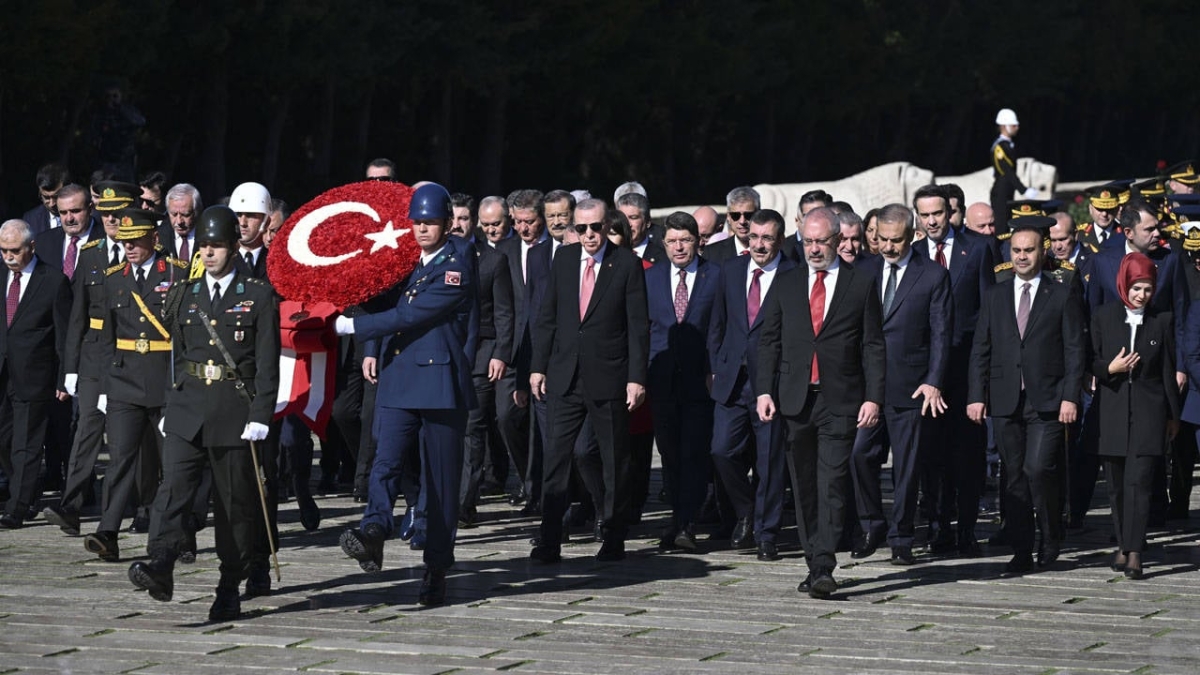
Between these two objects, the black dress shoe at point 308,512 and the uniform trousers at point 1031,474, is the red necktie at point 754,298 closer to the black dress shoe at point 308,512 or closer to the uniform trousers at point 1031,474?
the uniform trousers at point 1031,474

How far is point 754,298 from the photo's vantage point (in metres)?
14.4

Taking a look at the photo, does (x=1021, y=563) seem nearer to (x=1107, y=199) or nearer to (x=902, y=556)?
(x=902, y=556)

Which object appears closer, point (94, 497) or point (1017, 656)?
point (1017, 656)

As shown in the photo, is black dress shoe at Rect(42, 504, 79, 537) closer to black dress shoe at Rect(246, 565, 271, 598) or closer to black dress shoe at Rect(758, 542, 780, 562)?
black dress shoe at Rect(246, 565, 271, 598)

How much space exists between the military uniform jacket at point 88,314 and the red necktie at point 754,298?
3.80 meters

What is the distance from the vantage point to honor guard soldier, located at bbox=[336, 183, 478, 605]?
12219 mm

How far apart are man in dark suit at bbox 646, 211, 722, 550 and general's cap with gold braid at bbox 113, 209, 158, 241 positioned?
2956mm

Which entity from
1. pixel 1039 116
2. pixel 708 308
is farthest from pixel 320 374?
pixel 1039 116

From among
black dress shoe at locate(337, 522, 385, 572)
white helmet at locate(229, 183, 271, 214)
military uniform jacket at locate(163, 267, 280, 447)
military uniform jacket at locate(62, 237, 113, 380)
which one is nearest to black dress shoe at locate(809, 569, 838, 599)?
black dress shoe at locate(337, 522, 385, 572)

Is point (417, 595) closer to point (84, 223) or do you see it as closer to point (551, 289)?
point (551, 289)

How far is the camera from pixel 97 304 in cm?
1451

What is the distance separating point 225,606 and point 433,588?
1.06 m

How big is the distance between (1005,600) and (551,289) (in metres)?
3.24

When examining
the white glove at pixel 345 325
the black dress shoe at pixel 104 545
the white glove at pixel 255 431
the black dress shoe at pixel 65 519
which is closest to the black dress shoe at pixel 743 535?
the white glove at pixel 345 325
